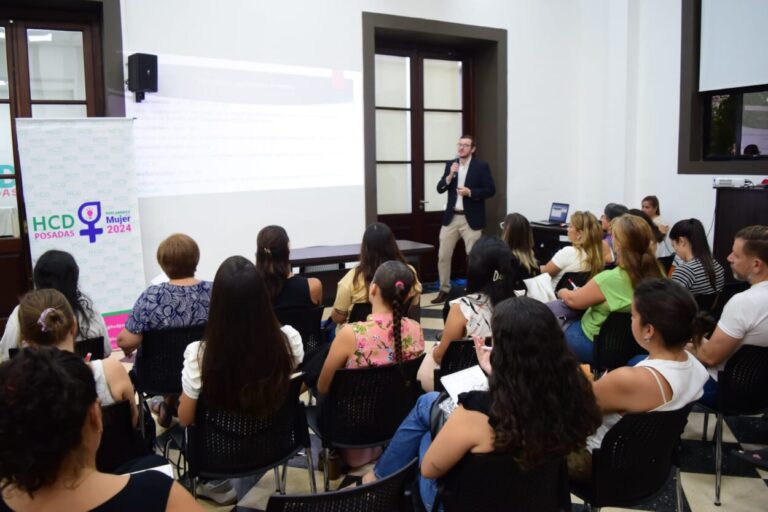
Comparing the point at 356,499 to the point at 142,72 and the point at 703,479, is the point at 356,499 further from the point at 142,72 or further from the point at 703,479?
the point at 142,72

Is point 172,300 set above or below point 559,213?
below

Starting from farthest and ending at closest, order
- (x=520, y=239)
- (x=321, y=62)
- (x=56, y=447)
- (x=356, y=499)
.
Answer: (x=321, y=62) → (x=520, y=239) → (x=356, y=499) → (x=56, y=447)

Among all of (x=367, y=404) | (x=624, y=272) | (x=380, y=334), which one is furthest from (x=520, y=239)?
(x=367, y=404)

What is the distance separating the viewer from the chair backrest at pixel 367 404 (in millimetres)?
2506

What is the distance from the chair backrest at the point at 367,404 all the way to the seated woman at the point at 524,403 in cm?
77

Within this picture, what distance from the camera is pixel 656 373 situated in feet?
6.84

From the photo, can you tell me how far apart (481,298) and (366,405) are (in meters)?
0.66

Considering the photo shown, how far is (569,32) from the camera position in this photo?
25.4ft

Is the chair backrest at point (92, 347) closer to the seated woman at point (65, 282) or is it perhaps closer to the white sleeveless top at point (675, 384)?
the seated woman at point (65, 282)

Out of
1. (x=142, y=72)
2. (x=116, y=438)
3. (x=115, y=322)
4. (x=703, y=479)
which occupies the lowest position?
(x=703, y=479)

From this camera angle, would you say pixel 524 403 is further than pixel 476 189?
No

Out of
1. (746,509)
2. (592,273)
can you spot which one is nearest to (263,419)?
(746,509)

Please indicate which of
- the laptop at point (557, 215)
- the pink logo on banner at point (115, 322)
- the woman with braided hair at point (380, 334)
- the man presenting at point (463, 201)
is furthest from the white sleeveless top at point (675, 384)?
the laptop at point (557, 215)

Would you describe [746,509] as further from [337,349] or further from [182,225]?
[182,225]
